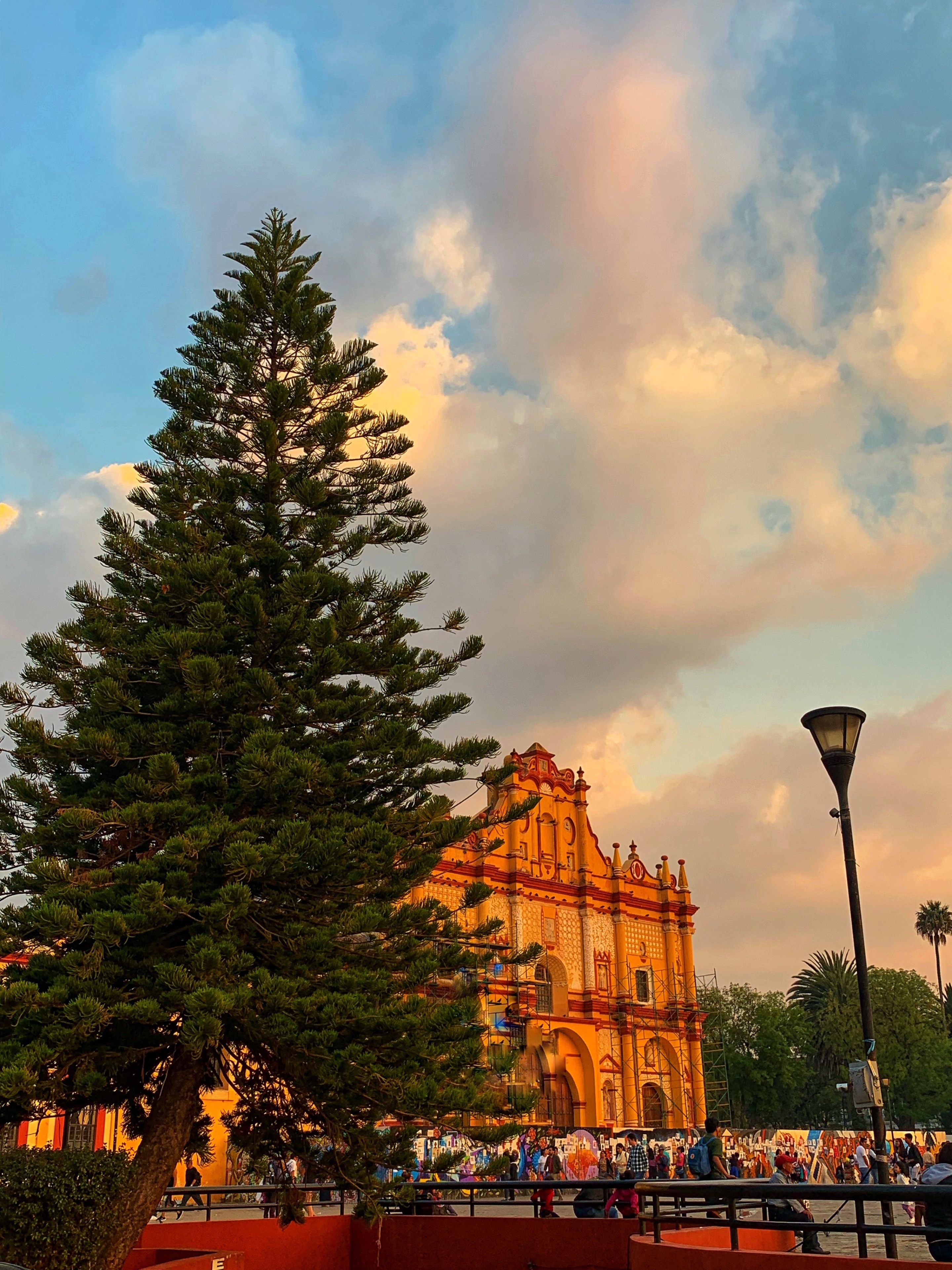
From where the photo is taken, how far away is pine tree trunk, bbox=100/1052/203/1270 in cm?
950

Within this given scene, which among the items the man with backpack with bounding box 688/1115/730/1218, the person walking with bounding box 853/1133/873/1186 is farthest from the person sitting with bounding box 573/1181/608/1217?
the person walking with bounding box 853/1133/873/1186

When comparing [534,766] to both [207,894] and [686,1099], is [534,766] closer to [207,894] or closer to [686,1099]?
[686,1099]

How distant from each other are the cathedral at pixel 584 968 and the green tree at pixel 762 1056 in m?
20.1

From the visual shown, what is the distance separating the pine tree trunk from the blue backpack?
6124 mm

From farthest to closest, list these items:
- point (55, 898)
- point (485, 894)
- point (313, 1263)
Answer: point (485, 894)
point (313, 1263)
point (55, 898)

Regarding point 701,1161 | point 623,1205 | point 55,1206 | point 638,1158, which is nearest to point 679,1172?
point 638,1158

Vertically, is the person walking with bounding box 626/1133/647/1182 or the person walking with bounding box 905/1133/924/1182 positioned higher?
the person walking with bounding box 905/1133/924/1182

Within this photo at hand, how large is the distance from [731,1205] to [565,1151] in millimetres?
28420

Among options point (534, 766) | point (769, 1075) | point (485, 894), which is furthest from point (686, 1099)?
point (485, 894)

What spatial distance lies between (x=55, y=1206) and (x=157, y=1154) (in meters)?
1.46

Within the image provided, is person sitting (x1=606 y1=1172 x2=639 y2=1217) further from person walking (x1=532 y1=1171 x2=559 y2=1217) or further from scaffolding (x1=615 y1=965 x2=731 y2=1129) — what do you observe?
scaffolding (x1=615 y1=965 x2=731 y2=1129)

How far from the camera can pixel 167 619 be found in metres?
12.3

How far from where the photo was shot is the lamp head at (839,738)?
1006 cm

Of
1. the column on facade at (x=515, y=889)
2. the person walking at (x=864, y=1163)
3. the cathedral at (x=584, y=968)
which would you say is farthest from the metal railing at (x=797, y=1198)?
the column on facade at (x=515, y=889)
